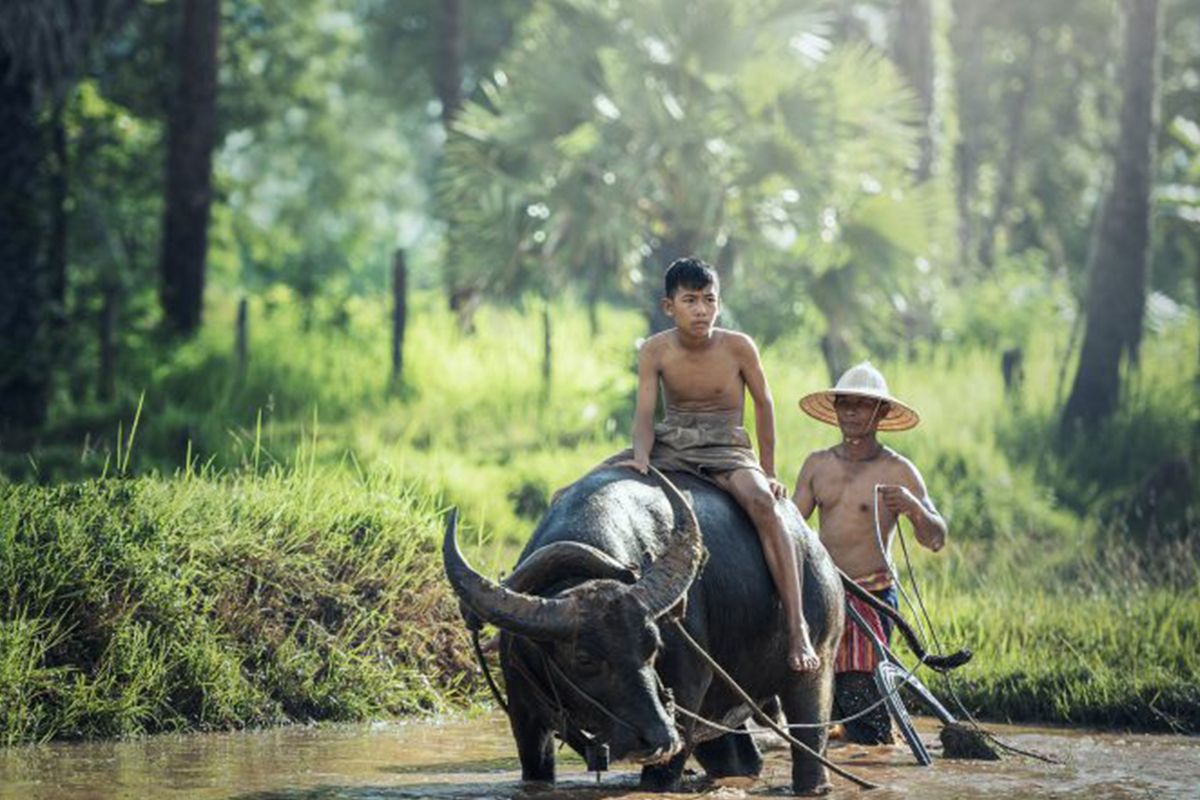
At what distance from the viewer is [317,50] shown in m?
35.9

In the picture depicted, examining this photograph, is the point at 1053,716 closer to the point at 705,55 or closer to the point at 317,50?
the point at 705,55

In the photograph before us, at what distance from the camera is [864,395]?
10047 millimetres

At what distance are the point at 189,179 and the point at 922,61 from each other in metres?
10.3

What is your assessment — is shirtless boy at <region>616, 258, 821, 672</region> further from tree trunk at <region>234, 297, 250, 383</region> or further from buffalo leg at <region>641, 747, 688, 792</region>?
tree trunk at <region>234, 297, 250, 383</region>

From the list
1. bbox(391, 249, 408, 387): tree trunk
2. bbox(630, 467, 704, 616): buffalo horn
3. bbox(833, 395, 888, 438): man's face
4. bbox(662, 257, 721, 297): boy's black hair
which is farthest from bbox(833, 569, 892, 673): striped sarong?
bbox(391, 249, 408, 387): tree trunk

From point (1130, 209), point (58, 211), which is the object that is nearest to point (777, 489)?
point (1130, 209)

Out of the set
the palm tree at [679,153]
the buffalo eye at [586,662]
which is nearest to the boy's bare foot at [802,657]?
the buffalo eye at [586,662]

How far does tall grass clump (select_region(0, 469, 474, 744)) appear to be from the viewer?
10.1 m

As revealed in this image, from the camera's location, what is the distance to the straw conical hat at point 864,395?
10.0 m

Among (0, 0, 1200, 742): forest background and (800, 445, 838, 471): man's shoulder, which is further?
(0, 0, 1200, 742): forest background

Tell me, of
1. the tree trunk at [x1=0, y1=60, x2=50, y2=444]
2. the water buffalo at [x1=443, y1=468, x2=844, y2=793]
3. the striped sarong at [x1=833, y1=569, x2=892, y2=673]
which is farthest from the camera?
the tree trunk at [x1=0, y1=60, x2=50, y2=444]

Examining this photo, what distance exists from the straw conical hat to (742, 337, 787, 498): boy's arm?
1.08 metres

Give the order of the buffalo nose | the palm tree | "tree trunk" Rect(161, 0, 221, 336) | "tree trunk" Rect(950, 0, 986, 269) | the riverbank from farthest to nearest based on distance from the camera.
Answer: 1. "tree trunk" Rect(950, 0, 986, 269)
2. "tree trunk" Rect(161, 0, 221, 336)
3. the palm tree
4. the riverbank
5. the buffalo nose

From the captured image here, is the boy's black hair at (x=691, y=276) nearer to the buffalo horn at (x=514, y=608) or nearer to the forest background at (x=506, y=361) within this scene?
the buffalo horn at (x=514, y=608)
